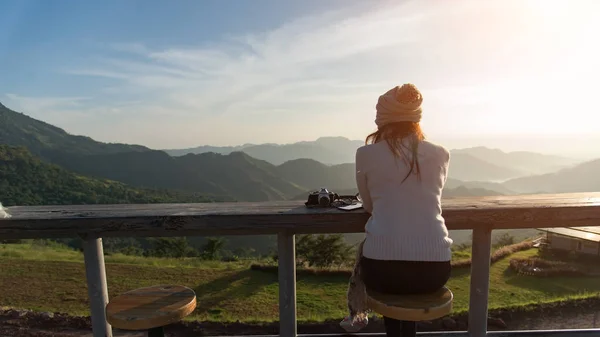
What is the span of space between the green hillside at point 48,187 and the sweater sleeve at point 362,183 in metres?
63.9

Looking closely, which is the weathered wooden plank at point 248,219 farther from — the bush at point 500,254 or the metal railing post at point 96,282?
the bush at point 500,254

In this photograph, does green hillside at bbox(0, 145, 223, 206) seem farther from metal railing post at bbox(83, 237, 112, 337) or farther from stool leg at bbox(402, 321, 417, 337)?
stool leg at bbox(402, 321, 417, 337)

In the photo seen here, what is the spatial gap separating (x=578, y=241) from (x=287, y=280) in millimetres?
9768

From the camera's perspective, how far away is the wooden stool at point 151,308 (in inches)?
89.3

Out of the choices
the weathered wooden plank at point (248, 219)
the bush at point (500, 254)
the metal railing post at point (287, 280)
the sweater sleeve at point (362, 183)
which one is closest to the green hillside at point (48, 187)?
the bush at point (500, 254)

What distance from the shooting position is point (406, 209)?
2283mm

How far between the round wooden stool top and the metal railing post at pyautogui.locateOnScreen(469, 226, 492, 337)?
2.23m

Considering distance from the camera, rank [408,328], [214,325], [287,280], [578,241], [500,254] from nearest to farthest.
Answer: [408,328], [287,280], [214,325], [500,254], [578,241]

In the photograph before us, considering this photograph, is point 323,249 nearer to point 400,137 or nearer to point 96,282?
point 96,282

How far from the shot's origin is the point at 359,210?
9.28ft

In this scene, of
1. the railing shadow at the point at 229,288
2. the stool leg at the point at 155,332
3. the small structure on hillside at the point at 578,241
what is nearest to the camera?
the stool leg at the point at 155,332

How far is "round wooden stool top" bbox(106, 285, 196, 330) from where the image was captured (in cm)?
227

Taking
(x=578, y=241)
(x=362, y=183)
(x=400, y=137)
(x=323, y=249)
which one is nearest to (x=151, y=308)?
(x=362, y=183)

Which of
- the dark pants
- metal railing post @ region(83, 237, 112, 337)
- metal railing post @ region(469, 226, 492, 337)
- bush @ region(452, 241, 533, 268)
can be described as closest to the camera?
the dark pants
